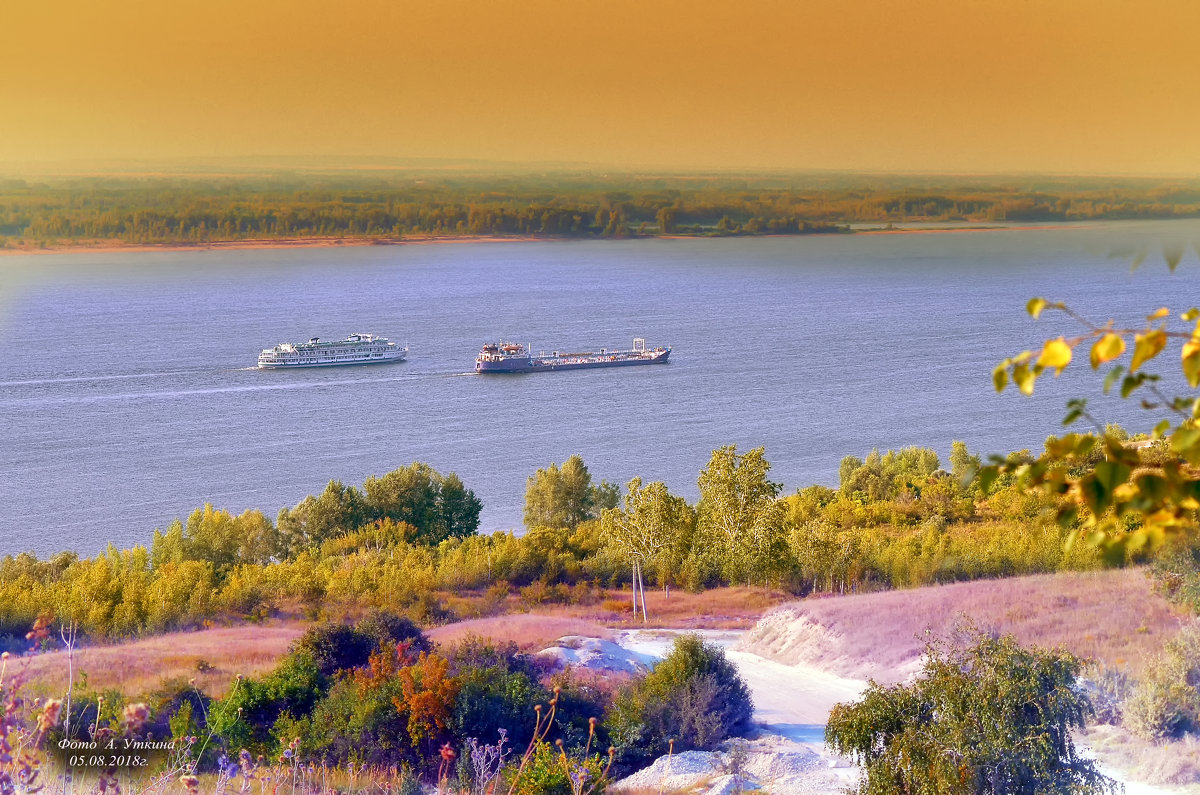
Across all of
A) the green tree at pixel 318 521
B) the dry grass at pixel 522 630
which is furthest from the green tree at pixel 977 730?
the green tree at pixel 318 521

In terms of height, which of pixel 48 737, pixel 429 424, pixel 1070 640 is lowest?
pixel 429 424

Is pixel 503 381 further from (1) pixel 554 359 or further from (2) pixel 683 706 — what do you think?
(2) pixel 683 706

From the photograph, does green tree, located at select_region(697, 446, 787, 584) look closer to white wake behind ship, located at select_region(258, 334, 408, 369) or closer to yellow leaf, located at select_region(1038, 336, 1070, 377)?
yellow leaf, located at select_region(1038, 336, 1070, 377)

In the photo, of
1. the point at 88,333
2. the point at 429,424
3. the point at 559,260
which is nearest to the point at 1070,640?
the point at 429,424

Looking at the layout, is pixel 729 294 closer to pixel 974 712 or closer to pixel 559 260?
pixel 559 260

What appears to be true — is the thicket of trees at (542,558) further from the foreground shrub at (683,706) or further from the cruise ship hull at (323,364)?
the cruise ship hull at (323,364)

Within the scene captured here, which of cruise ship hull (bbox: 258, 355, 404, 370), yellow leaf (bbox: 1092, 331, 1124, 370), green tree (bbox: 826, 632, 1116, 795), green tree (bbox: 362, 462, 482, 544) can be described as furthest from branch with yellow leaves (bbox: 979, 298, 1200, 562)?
cruise ship hull (bbox: 258, 355, 404, 370)
